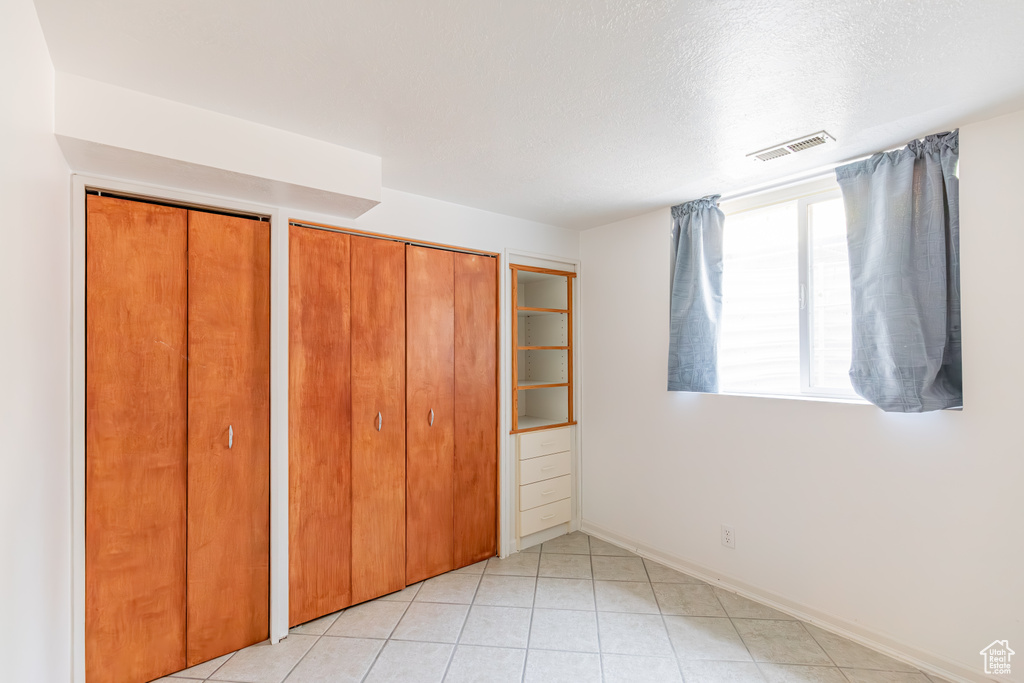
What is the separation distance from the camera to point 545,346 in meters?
3.71

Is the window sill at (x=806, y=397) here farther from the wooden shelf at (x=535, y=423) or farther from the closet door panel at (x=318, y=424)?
the closet door panel at (x=318, y=424)

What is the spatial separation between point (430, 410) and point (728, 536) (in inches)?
80.0

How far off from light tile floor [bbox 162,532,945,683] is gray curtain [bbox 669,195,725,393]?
1318mm

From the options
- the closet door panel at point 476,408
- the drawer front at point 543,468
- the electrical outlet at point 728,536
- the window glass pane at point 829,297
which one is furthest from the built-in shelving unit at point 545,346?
the window glass pane at point 829,297

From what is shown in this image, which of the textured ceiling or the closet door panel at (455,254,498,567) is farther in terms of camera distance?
the closet door panel at (455,254,498,567)

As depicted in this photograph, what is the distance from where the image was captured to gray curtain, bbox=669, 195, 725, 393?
2996 mm

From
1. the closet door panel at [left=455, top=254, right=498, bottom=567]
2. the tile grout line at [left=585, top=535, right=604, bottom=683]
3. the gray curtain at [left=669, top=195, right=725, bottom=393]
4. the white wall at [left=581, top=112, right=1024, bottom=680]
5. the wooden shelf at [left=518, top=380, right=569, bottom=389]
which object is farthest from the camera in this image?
the wooden shelf at [left=518, top=380, right=569, bottom=389]

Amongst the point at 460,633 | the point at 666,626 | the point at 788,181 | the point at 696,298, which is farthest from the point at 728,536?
the point at 788,181

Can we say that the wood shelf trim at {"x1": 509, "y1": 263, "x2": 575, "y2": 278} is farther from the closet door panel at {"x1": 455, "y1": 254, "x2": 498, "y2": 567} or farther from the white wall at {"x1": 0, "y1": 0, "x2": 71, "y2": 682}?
the white wall at {"x1": 0, "y1": 0, "x2": 71, "y2": 682}

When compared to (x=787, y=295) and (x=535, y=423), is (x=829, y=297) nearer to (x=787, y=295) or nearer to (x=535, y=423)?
(x=787, y=295)

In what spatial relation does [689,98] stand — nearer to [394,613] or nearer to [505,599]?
[505,599]

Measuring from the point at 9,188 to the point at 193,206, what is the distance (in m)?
1.18

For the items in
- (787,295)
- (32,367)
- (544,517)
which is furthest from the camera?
(544,517)

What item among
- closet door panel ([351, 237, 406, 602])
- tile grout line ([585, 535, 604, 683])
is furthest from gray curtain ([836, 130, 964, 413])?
closet door panel ([351, 237, 406, 602])
